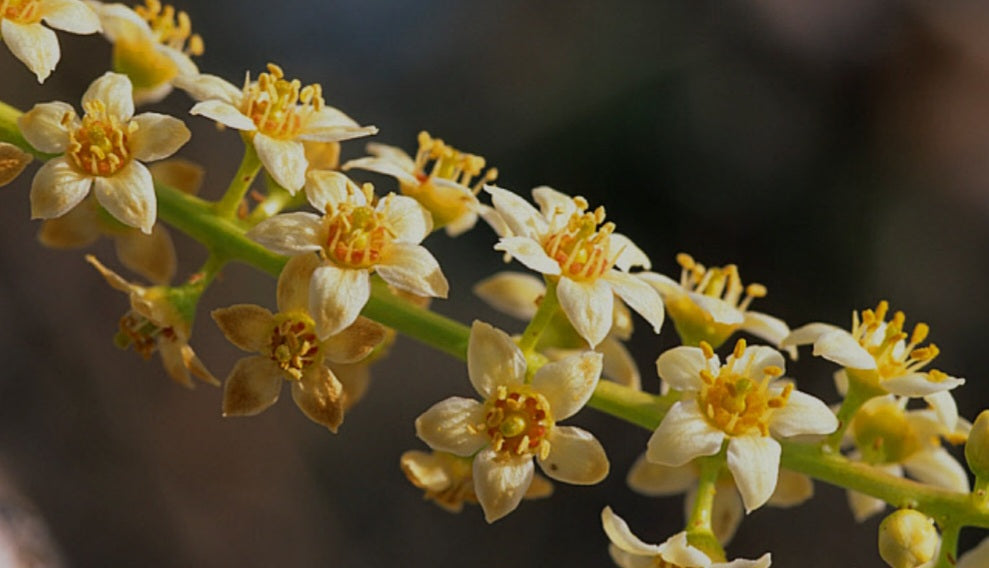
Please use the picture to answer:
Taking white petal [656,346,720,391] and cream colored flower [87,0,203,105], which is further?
cream colored flower [87,0,203,105]

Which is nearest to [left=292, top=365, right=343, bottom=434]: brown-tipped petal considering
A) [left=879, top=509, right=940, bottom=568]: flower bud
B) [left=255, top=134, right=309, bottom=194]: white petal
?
[left=255, top=134, right=309, bottom=194]: white petal

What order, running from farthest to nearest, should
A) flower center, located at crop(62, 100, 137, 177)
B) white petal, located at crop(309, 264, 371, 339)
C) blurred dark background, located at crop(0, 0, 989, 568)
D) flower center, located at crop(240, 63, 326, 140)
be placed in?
blurred dark background, located at crop(0, 0, 989, 568)
flower center, located at crop(240, 63, 326, 140)
flower center, located at crop(62, 100, 137, 177)
white petal, located at crop(309, 264, 371, 339)

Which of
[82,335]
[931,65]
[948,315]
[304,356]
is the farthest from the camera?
[931,65]

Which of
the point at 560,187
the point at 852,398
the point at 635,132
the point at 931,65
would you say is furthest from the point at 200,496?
the point at 931,65

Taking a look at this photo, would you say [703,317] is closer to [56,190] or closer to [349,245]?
[349,245]

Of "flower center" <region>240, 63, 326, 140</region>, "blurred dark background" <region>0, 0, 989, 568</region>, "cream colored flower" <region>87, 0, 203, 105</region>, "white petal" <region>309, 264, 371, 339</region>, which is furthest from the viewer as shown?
"blurred dark background" <region>0, 0, 989, 568</region>

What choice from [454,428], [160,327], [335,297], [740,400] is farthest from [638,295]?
[160,327]

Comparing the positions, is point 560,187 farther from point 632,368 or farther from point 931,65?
point 632,368

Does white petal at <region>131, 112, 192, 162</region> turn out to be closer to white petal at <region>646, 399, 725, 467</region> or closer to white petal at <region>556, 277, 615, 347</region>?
white petal at <region>556, 277, 615, 347</region>
